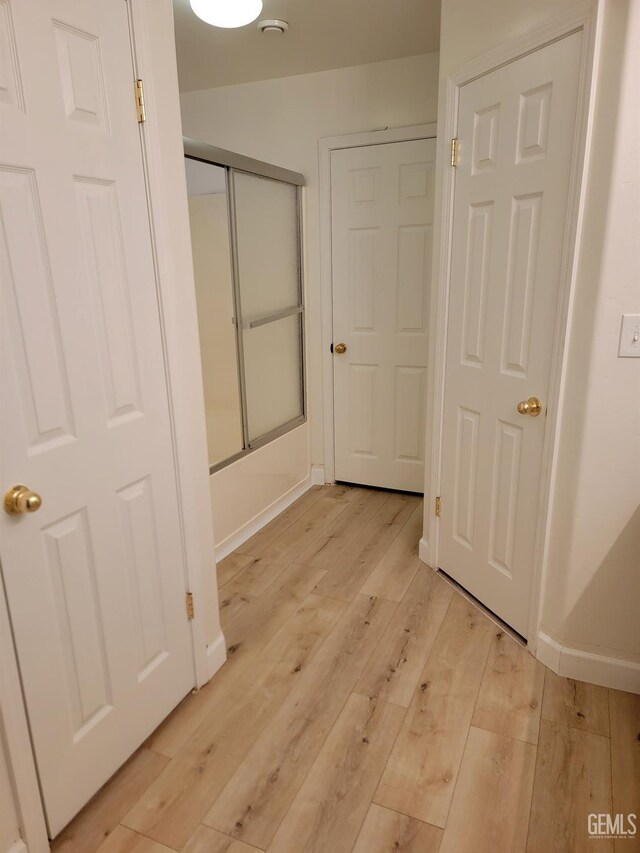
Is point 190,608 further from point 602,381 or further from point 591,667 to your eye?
point 602,381

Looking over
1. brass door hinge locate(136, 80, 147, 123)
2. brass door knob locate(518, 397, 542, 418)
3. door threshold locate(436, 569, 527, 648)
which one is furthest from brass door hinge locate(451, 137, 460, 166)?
door threshold locate(436, 569, 527, 648)

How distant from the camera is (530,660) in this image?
6.86ft

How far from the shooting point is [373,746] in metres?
1.74

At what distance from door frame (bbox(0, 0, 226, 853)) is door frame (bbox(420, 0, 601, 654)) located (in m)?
1.09

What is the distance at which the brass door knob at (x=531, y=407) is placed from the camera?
1960 millimetres

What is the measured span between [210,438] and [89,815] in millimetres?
1615

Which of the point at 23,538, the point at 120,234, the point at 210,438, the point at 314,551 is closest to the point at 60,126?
the point at 120,234

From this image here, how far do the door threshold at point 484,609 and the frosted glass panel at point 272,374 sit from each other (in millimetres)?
1230

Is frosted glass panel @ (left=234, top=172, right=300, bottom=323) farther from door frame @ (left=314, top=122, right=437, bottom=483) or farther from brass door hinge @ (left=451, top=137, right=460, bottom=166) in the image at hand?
brass door hinge @ (left=451, top=137, right=460, bottom=166)

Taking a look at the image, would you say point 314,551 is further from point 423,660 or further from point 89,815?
point 89,815

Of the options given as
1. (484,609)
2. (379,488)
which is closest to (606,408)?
(484,609)

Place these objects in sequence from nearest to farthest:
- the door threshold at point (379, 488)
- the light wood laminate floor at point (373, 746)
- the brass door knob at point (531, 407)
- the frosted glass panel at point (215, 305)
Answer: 1. the light wood laminate floor at point (373, 746)
2. the brass door knob at point (531, 407)
3. the frosted glass panel at point (215, 305)
4. the door threshold at point (379, 488)

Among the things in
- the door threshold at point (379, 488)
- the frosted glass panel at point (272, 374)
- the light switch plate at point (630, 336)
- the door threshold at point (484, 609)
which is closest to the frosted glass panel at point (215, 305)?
the frosted glass panel at point (272, 374)

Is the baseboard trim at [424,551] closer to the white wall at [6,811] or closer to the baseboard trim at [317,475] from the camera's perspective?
the baseboard trim at [317,475]
